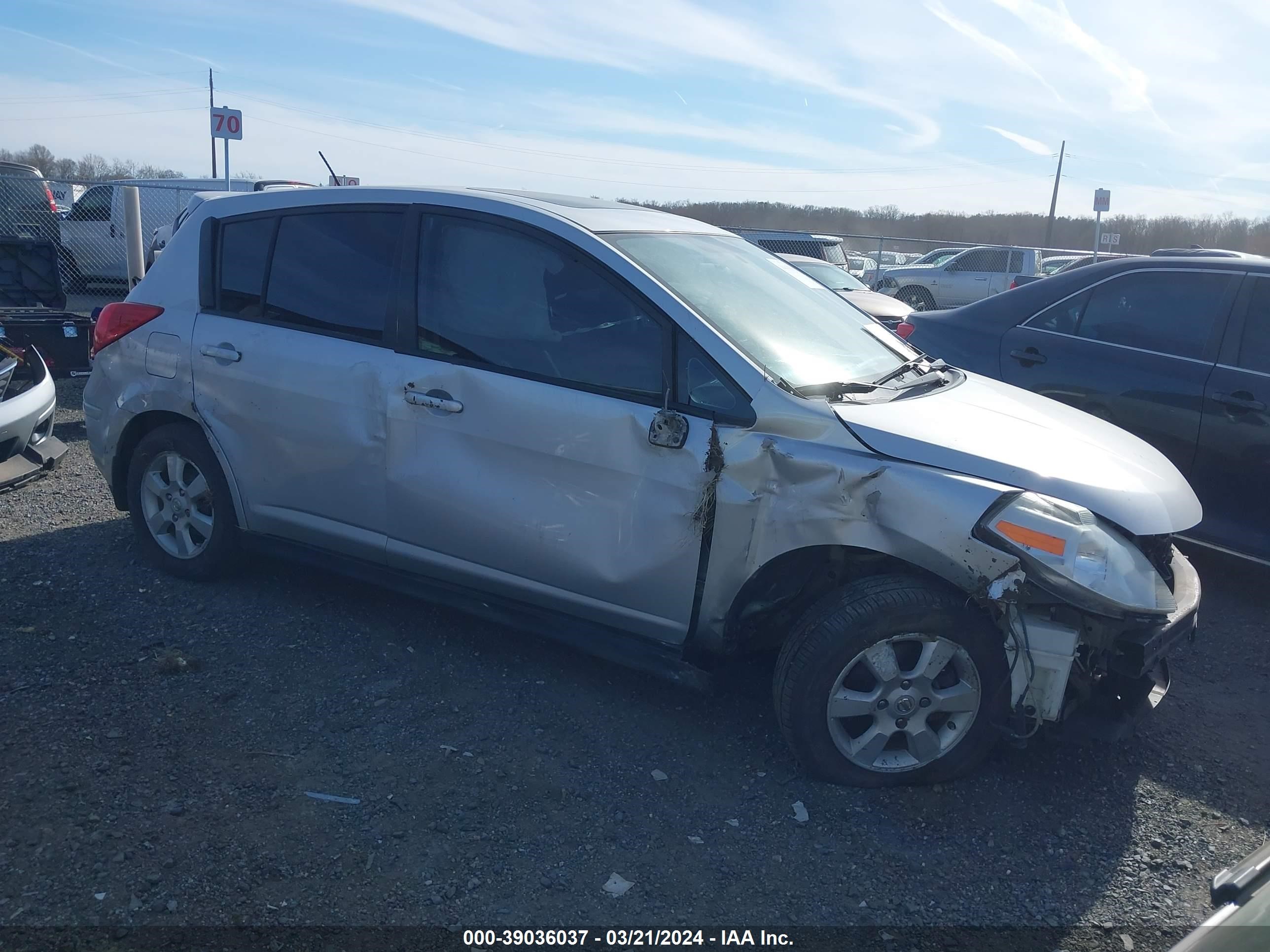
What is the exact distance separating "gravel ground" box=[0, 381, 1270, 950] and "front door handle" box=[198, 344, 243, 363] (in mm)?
1133

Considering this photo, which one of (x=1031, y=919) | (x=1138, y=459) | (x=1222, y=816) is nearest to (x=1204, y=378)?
(x=1138, y=459)

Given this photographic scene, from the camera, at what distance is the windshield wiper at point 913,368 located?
3.87 metres

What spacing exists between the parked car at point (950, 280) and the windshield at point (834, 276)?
914 centimetres

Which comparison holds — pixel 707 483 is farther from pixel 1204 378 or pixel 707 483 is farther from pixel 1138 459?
pixel 1204 378

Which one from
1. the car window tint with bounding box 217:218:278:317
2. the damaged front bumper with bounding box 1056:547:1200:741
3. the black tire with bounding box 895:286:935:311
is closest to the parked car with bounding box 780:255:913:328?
the car window tint with bounding box 217:218:278:317

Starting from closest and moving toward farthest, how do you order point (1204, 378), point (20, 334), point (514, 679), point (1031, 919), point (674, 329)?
point (1031, 919)
point (674, 329)
point (514, 679)
point (1204, 378)
point (20, 334)

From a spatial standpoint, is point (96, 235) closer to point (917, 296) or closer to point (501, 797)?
point (501, 797)

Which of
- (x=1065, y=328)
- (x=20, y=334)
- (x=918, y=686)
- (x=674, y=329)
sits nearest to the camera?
(x=918, y=686)

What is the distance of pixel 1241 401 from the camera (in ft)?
16.5

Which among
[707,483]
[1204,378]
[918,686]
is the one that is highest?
[1204,378]

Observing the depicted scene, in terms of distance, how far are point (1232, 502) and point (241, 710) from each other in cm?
469

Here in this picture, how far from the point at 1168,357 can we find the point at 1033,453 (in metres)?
2.68

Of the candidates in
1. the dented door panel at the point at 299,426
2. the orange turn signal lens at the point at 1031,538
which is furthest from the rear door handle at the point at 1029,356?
the dented door panel at the point at 299,426

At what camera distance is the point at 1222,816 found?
3.34 meters
